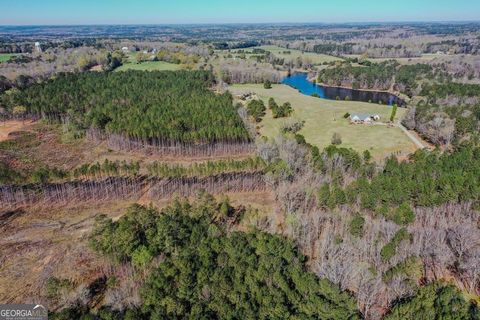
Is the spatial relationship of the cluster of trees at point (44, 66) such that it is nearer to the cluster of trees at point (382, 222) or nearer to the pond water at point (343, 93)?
the pond water at point (343, 93)

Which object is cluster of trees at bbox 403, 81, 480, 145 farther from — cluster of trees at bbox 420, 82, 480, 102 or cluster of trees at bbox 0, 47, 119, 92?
cluster of trees at bbox 0, 47, 119, 92

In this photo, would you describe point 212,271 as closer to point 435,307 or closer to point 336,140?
point 435,307

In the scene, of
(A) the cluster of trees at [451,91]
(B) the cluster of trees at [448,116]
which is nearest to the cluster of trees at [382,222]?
(B) the cluster of trees at [448,116]

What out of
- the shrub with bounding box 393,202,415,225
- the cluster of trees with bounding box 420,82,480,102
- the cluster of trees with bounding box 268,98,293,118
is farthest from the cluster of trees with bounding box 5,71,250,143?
the cluster of trees with bounding box 420,82,480,102

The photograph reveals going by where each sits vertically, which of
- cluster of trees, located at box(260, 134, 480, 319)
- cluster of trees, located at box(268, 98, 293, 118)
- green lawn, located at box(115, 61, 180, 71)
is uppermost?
green lawn, located at box(115, 61, 180, 71)

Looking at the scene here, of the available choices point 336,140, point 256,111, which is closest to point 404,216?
point 336,140

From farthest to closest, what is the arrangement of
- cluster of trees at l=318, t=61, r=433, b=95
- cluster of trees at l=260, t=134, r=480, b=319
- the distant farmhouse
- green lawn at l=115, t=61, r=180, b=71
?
green lawn at l=115, t=61, r=180, b=71 < cluster of trees at l=318, t=61, r=433, b=95 < the distant farmhouse < cluster of trees at l=260, t=134, r=480, b=319

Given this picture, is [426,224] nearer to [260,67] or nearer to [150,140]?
[150,140]

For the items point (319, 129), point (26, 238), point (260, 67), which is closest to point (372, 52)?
point (260, 67)
